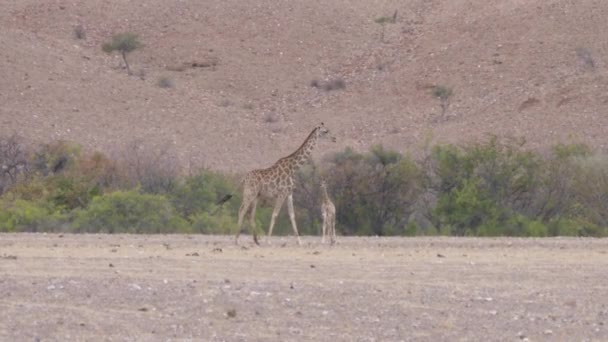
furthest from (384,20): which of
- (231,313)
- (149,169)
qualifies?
(231,313)

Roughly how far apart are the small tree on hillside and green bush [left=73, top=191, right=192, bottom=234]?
32063 mm

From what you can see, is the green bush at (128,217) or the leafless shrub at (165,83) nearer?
the green bush at (128,217)

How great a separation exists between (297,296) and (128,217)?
51.9 ft

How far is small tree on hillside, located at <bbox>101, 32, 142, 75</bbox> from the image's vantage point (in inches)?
2562

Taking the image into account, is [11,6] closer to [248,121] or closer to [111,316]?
[248,121]

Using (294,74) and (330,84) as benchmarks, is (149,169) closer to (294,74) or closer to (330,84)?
(330,84)

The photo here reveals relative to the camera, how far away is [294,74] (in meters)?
65.4

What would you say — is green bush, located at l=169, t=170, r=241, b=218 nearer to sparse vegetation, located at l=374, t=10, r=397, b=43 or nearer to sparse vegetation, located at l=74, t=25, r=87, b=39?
sparse vegetation, located at l=74, t=25, r=87, b=39

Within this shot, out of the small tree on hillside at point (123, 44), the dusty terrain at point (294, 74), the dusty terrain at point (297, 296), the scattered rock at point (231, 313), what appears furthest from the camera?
the small tree on hillside at point (123, 44)

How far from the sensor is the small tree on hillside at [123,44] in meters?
65.1

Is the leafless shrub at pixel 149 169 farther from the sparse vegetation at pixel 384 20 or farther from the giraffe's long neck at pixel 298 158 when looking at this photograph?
the sparse vegetation at pixel 384 20

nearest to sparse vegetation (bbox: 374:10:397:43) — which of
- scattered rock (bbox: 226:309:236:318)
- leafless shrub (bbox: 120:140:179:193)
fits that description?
leafless shrub (bbox: 120:140:179:193)

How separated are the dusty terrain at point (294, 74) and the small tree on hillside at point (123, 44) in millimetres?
508

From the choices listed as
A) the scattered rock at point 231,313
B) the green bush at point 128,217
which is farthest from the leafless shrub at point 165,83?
the scattered rock at point 231,313
